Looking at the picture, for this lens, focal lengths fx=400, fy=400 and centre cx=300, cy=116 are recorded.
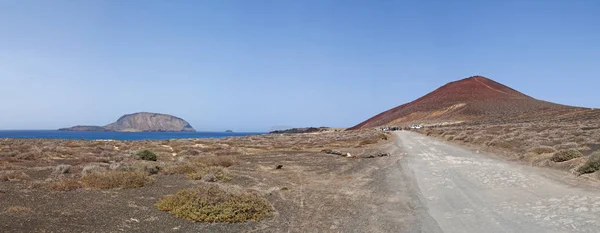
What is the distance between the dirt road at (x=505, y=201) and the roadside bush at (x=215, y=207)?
4.58 m

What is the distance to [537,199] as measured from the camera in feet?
36.6

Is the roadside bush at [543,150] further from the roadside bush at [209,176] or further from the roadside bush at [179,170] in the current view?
the roadside bush at [179,170]

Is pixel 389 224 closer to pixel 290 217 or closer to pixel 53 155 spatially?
pixel 290 217

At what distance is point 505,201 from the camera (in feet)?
36.7

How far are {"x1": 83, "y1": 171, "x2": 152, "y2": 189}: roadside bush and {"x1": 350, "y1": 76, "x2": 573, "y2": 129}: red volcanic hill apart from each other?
293 ft

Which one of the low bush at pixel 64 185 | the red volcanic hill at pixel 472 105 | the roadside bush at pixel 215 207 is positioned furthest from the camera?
the red volcanic hill at pixel 472 105

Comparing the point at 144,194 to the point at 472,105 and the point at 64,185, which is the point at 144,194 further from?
the point at 472,105

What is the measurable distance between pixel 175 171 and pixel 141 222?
9.60 m

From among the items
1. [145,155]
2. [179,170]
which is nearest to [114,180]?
[179,170]

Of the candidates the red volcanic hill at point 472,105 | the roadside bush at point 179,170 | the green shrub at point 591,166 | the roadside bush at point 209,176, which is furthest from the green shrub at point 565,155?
the red volcanic hill at point 472,105

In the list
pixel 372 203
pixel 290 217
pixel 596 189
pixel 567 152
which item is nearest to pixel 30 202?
pixel 290 217

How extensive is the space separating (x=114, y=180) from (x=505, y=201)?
12.9 m

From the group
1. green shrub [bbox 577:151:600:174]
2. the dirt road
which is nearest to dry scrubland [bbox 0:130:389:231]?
the dirt road

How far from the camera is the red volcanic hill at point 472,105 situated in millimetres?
102125
